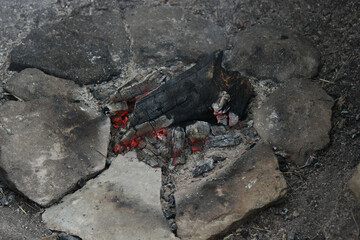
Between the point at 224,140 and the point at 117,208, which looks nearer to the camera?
the point at 117,208

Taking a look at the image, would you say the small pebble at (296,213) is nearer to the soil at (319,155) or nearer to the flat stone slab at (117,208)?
the soil at (319,155)

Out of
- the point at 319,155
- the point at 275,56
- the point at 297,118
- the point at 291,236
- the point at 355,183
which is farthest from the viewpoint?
the point at 275,56

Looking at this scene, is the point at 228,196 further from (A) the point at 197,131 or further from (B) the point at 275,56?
(B) the point at 275,56

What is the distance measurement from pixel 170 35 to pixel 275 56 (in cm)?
106

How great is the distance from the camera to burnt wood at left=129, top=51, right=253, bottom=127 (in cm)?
341

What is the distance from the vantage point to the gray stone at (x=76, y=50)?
3771mm

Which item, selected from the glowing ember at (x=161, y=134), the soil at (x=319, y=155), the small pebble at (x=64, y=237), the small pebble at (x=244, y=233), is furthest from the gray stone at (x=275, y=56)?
the small pebble at (x=64, y=237)

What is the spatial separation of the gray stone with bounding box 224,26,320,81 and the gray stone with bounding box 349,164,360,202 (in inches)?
50.4

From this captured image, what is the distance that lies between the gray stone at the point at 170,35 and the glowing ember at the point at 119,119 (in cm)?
58

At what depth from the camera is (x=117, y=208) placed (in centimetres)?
300

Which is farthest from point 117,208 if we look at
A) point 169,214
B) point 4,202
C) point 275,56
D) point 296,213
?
point 275,56

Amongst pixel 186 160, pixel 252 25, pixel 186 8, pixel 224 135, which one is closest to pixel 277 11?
pixel 252 25

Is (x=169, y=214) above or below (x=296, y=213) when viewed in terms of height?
above

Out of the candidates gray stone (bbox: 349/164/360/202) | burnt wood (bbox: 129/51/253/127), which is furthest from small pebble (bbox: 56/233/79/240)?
gray stone (bbox: 349/164/360/202)
